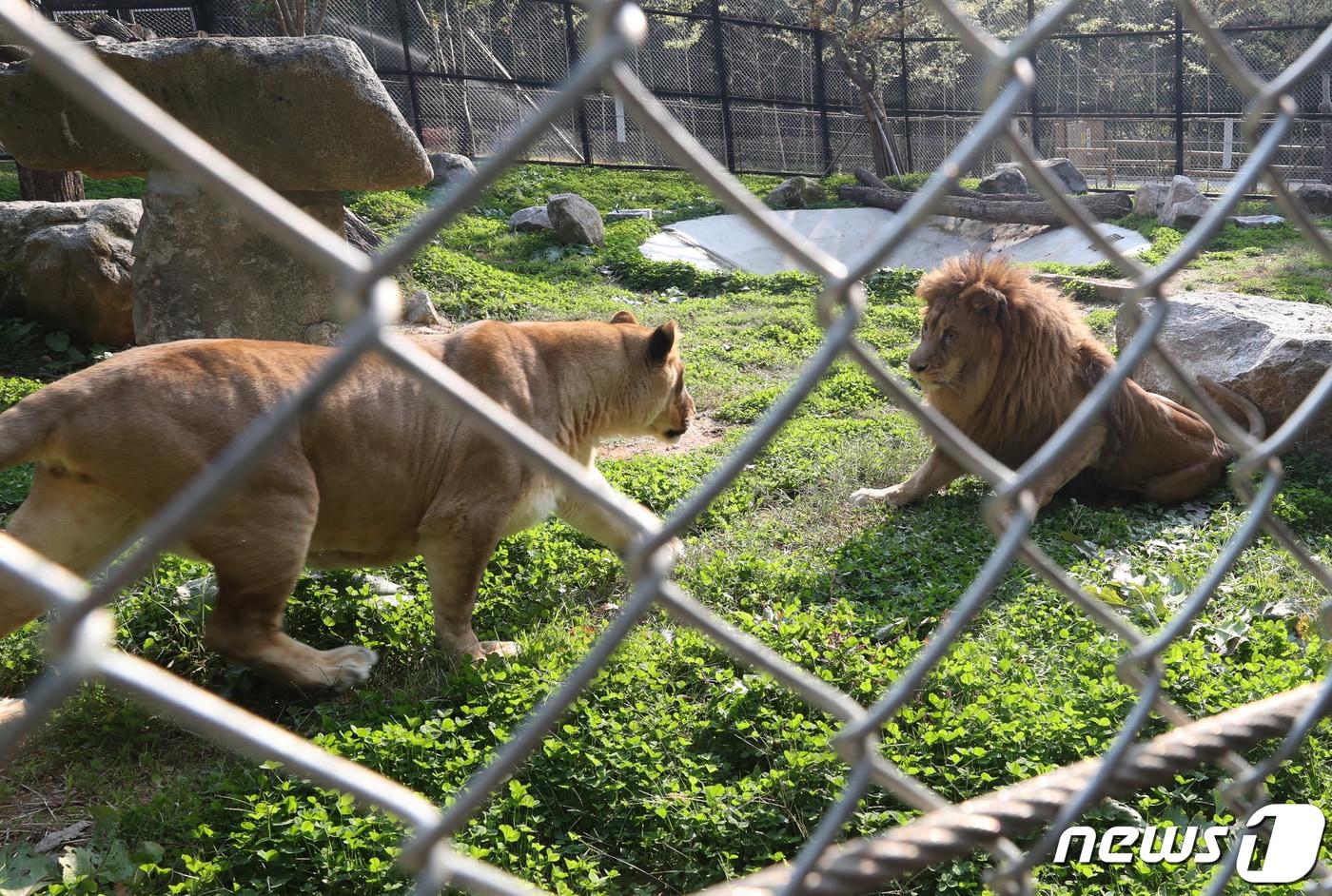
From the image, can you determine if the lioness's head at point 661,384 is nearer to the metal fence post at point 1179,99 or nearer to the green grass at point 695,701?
the green grass at point 695,701

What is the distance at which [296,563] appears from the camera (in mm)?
3785

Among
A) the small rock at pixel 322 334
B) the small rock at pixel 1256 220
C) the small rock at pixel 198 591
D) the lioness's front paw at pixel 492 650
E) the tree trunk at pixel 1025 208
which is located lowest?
the lioness's front paw at pixel 492 650

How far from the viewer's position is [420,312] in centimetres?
1046

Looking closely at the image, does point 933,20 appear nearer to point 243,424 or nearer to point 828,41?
point 828,41

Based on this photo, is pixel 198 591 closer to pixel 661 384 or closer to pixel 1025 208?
pixel 661 384

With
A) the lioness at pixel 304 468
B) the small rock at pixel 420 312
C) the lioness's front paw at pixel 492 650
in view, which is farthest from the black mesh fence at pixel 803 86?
the lioness's front paw at pixel 492 650

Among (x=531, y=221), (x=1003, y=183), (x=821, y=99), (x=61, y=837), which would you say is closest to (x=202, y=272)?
(x=61, y=837)

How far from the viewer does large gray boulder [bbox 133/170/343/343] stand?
7.38 m

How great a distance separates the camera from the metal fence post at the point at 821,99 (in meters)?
22.0

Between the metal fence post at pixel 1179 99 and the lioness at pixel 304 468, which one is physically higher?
the metal fence post at pixel 1179 99

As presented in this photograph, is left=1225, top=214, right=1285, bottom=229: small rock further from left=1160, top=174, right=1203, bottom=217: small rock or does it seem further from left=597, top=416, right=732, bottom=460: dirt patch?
left=597, top=416, right=732, bottom=460: dirt patch

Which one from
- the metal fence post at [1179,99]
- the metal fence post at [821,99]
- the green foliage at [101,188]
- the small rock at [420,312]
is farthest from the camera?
the metal fence post at [821,99]

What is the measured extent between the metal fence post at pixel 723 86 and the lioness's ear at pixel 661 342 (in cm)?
1700

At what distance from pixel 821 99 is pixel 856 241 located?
5.76 meters
